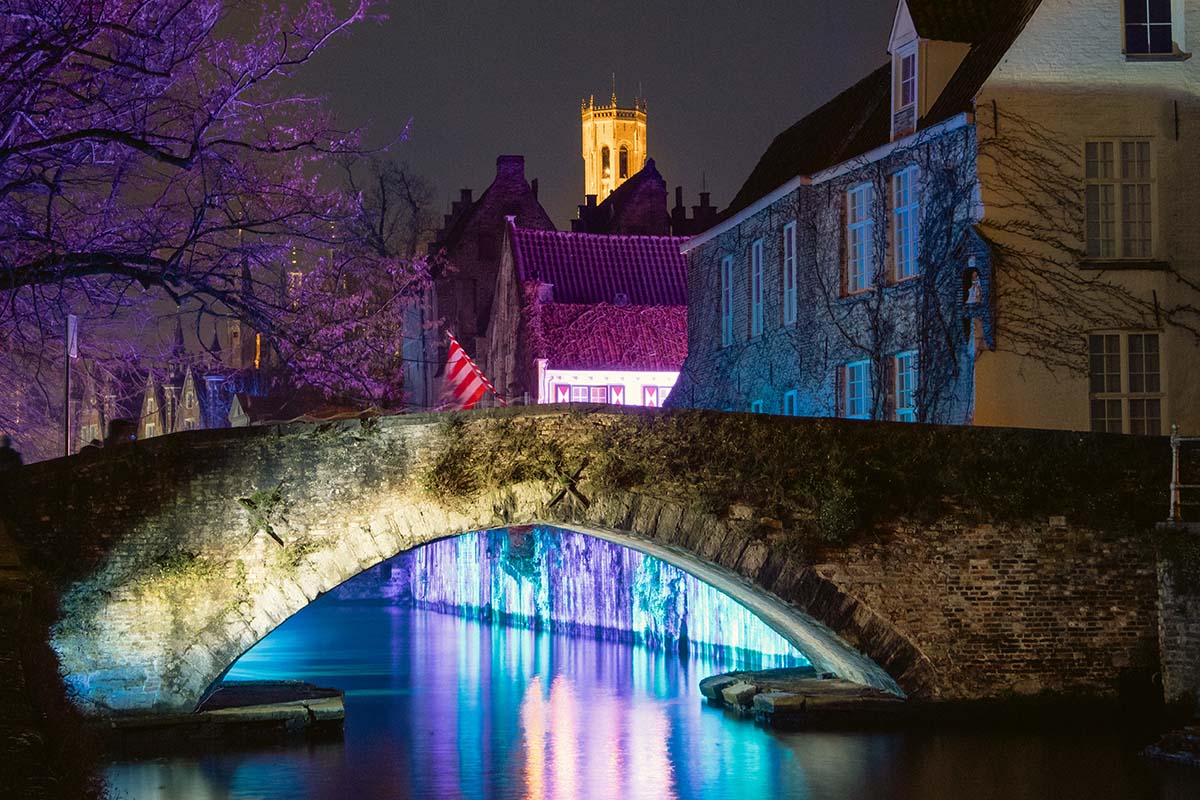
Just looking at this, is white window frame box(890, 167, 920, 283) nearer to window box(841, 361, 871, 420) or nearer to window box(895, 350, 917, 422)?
window box(895, 350, 917, 422)

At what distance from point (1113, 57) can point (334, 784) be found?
11732mm

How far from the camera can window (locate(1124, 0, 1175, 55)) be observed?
18312 millimetres

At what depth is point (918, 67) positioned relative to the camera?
19547 millimetres

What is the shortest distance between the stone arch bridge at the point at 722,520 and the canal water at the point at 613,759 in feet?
3.40

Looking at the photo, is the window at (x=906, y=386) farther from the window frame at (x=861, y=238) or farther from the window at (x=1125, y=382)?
the window at (x=1125, y=382)

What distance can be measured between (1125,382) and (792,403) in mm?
5722

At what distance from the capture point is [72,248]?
13609 millimetres

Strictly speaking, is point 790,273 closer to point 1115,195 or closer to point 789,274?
point 789,274

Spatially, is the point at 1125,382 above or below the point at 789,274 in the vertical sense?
below

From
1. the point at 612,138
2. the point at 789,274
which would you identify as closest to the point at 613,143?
the point at 612,138

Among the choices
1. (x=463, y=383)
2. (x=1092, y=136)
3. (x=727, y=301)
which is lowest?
(x=463, y=383)

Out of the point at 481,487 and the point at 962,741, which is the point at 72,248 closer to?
the point at 481,487

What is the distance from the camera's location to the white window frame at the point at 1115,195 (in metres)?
18.2

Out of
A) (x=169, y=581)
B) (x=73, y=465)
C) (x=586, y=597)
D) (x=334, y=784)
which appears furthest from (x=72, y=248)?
(x=586, y=597)
